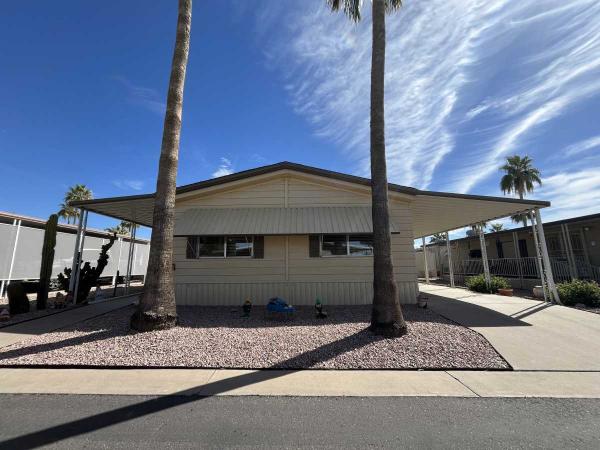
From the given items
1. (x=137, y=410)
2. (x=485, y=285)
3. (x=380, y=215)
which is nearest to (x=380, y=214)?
(x=380, y=215)

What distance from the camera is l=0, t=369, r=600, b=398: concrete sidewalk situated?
13.1ft

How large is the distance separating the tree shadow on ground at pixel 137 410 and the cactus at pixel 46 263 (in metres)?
9.14

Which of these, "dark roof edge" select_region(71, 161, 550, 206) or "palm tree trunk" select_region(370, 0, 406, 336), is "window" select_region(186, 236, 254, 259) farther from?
"palm tree trunk" select_region(370, 0, 406, 336)

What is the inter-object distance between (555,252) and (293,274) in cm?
1675

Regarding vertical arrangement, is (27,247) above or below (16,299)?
above

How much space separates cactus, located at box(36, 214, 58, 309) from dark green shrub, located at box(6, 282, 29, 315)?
21.9 inches

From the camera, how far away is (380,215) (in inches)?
261

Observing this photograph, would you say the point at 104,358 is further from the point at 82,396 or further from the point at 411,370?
the point at 411,370

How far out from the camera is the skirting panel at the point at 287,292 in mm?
9969

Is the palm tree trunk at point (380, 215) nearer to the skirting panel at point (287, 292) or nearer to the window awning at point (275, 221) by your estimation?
the window awning at point (275, 221)

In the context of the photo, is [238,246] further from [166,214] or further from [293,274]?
[166,214]

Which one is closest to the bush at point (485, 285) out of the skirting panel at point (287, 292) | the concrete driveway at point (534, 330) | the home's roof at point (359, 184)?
the concrete driveway at point (534, 330)

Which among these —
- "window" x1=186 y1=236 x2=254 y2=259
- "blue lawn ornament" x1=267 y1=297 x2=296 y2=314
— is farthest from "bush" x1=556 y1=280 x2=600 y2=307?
"window" x1=186 y1=236 x2=254 y2=259

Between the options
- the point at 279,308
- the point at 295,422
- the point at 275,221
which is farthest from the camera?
the point at 275,221
